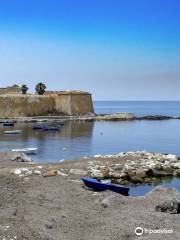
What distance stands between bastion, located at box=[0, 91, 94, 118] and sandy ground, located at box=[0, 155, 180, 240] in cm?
7607

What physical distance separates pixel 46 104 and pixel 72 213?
3340 inches

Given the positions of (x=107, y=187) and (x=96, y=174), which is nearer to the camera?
(x=107, y=187)

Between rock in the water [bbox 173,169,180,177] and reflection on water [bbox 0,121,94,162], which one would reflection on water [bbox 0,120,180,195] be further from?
rock in the water [bbox 173,169,180,177]

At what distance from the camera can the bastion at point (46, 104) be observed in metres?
98.3

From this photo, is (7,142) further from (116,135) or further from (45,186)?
(45,186)

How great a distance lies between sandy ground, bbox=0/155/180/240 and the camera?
14.4 meters

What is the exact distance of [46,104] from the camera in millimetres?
101438

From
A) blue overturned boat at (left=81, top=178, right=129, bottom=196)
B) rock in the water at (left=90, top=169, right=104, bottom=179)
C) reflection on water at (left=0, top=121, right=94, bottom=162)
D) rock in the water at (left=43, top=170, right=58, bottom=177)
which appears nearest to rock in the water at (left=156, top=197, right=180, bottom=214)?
blue overturned boat at (left=81, top=178, right=129, bottom=196)

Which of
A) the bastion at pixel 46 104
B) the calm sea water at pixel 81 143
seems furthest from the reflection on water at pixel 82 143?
the bastion at pixel 46 104

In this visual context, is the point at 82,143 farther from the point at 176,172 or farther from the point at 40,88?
the point at 40,88

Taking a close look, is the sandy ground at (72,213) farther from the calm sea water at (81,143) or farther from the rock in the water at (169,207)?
the calm sea water at (81,143)

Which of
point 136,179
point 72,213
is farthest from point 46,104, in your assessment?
point 72,213

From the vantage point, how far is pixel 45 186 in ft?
72.6

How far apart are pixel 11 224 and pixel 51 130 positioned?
56641mm
